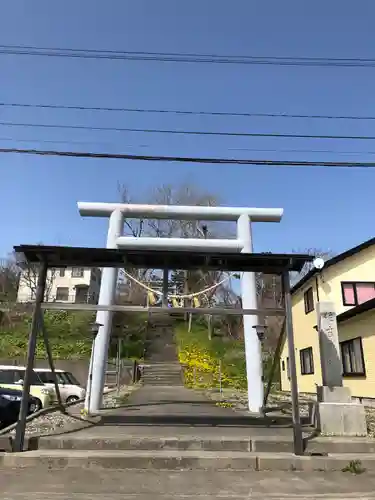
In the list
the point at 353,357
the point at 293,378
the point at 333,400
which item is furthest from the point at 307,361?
the point at 293,378

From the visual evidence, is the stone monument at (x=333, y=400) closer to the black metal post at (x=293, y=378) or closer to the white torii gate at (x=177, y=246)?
the black metal post at (x=293, y=378)

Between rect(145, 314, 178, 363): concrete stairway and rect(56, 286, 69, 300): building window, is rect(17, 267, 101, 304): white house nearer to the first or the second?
rect(56, 286, 69, 300): building window

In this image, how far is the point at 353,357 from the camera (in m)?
14.6

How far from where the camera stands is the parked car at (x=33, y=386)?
43.7ft

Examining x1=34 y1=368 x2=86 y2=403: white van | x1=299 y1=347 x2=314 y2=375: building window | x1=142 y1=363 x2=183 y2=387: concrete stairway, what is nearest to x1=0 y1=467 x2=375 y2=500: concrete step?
x1=34 y1=368 x2=86 y2=403: white van

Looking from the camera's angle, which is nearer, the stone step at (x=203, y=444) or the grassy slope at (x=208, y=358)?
the stone step at (x=203, y=444)

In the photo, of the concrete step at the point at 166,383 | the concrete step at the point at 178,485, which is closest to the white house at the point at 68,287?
the concrete step at the point at 166,383

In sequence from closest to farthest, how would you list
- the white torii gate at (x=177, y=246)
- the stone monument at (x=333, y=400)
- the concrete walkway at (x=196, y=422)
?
the stone monument at (x=333, y=400) → the concrete walkway at (x=196, y=422) → the white torii gate at (x=177, y=246)

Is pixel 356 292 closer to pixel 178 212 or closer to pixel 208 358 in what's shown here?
pixel 178 212

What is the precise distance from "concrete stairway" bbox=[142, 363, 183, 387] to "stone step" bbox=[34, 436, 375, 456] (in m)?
19.1

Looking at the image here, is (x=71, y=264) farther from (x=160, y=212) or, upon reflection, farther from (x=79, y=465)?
(x=160, y=212)

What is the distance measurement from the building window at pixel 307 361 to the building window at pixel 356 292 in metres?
3.34

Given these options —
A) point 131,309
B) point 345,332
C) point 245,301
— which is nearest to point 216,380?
point 345,332

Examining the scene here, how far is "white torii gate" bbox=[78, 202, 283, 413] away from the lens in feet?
32.2
